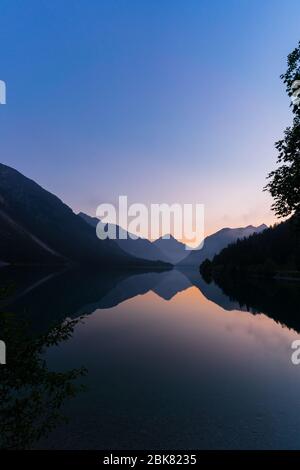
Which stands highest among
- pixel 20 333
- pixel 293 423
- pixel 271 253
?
pixel 271 253

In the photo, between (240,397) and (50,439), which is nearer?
(50,439)

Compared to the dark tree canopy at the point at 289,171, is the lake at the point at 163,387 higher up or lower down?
lower down

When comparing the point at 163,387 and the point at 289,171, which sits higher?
the point at 289,171

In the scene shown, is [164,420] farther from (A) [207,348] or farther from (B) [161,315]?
(B) [161,315]

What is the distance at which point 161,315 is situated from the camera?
5597 centimetres

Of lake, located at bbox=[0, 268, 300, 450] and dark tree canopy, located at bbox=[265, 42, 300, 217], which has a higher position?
dark tree canopy, located at bbox=[265, 42, 300, 217]

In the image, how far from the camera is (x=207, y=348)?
33438mm

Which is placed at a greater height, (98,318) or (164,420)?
(98,318)
